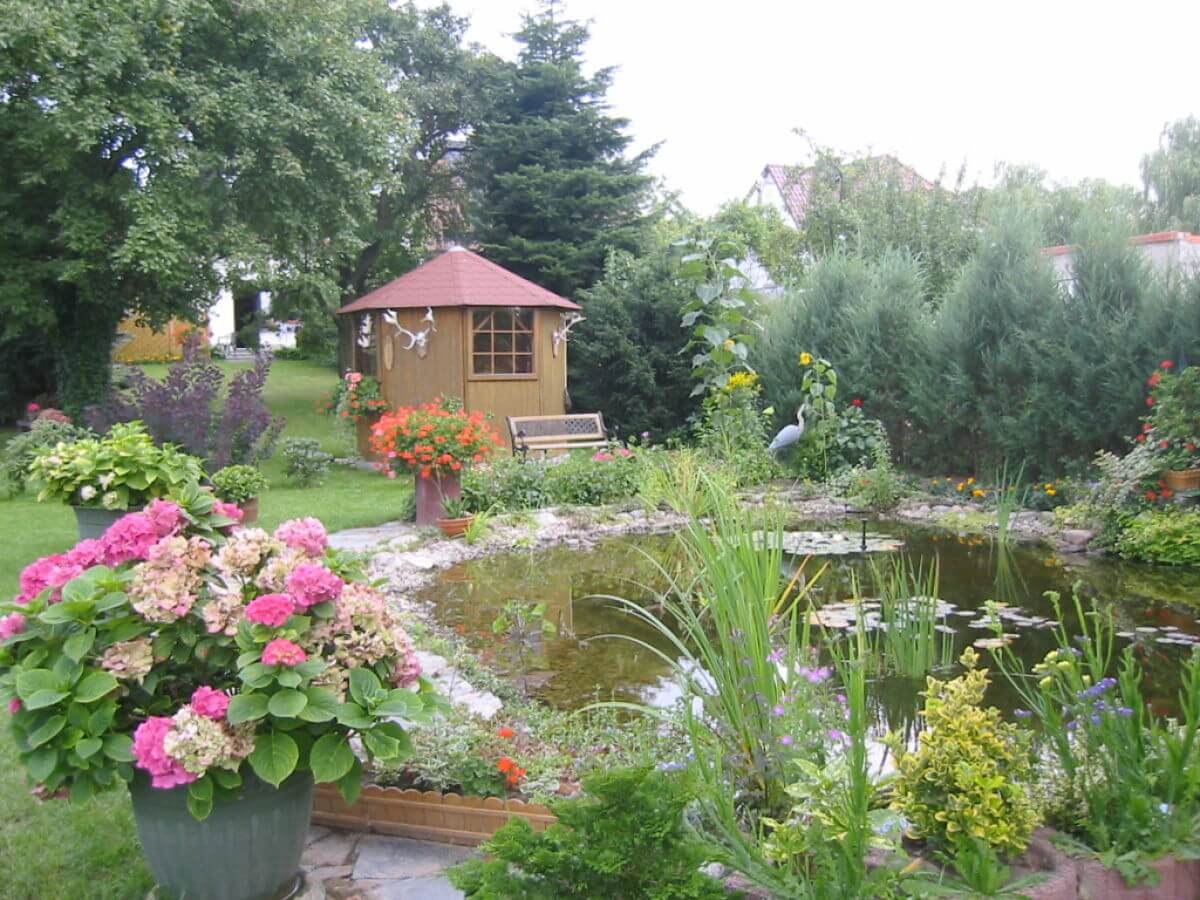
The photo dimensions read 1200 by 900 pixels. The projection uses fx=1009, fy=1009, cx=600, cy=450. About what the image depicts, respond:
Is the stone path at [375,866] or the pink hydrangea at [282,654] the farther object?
the stone path at [375,866]

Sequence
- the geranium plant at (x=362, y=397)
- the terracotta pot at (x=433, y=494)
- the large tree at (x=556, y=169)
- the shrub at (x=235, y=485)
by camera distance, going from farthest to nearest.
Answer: the large tree at (x=556, y=169), the geranium plant at (x=362, y=397), the terracotta pot at (x=433, y=494), the shrub at (x=235, y=485)

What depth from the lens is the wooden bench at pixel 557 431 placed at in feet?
36.9

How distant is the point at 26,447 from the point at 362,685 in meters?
9.69

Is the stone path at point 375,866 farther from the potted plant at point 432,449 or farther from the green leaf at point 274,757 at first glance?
the potted plant at point 432,449

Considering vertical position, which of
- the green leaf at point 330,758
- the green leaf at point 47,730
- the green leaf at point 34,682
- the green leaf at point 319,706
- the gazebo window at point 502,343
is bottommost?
the green leaf at point 330,758

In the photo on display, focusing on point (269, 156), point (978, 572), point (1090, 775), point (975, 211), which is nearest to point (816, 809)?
point (1090, 775)

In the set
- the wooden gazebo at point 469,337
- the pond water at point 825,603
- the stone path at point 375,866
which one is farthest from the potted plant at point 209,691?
the wooden gazebo at point 469,337

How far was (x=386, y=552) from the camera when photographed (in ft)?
22.5

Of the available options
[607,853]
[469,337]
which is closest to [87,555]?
[607,853]

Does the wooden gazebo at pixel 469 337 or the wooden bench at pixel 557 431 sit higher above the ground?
the wooden gazebo at pixel 469 337

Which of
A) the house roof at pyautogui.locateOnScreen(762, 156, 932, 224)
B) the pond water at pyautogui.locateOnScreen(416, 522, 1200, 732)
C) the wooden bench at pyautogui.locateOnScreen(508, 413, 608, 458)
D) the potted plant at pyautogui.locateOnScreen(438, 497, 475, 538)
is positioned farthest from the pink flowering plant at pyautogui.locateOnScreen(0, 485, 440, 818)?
the house roof at pyautogui.locateOnScreen(762, 156, 932, 224)

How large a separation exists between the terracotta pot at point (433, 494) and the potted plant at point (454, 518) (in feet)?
0.13

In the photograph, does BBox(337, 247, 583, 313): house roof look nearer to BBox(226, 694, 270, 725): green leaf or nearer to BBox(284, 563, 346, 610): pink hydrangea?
BBox(284, 563, 346, 610): pink hydrangea

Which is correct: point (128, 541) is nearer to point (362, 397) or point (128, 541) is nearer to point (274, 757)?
point (274, 757)
